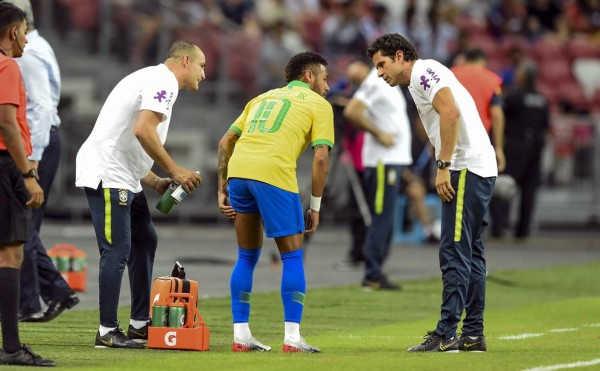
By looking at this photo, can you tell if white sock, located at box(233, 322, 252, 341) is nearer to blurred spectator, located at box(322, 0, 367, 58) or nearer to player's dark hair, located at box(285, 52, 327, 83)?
player's dark hair, located at box(285, 52, 327, 83)

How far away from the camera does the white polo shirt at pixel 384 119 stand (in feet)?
50.5

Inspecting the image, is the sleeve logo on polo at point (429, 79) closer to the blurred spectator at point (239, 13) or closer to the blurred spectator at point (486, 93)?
the blurred spectator at point (486, 93)

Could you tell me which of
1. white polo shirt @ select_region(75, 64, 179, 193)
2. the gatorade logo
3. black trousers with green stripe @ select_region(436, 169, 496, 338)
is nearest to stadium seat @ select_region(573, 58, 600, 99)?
black trousers with green stripe @ select_region(436, 169, 496, 338)

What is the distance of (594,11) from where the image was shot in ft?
97.7

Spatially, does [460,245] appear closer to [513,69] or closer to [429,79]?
[429,79]

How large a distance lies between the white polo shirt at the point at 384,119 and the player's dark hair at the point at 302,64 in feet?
17.5

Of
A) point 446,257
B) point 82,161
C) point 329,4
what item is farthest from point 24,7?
point 329,4

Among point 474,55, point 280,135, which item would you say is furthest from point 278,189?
point 474,55

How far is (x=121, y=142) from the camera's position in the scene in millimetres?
10062

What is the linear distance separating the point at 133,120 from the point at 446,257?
7.80ft

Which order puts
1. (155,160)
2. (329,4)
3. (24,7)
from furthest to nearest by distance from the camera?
(329,4) → (24,7) → (155,160)

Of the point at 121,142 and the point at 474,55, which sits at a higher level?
the point at 474,55

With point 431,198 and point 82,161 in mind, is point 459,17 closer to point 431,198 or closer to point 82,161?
point 431,198

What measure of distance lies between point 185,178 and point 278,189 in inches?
25.4
